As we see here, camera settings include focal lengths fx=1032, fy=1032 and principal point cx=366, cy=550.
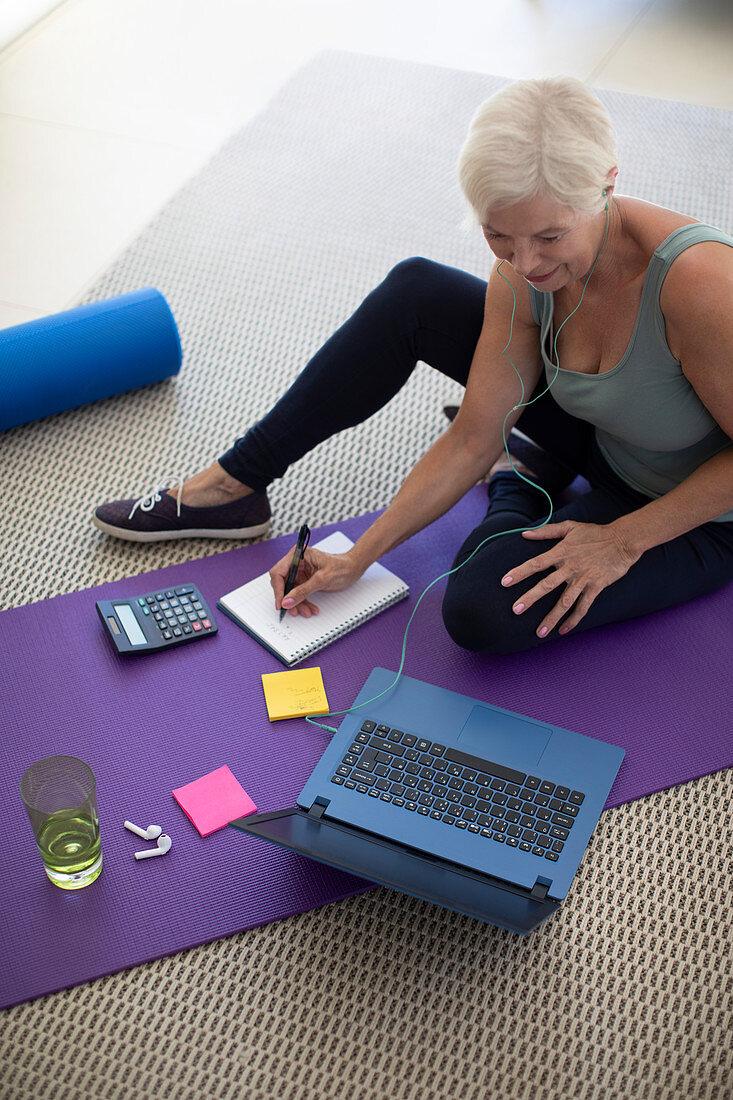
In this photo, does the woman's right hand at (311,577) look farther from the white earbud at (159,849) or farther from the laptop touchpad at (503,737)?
the white earbud at (159,849)

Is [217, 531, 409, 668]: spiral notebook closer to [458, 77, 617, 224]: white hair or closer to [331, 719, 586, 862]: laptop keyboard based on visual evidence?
[331, 719, 586, 862]: laptop keyboard

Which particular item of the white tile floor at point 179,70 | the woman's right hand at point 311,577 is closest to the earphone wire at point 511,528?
the woman's right hand at point 311,577

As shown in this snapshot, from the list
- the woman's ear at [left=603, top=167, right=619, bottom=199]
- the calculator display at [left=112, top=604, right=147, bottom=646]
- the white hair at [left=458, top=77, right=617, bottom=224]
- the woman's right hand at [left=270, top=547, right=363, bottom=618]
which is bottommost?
the calculator display at [left=112, top=604, right=147, bottom=646]

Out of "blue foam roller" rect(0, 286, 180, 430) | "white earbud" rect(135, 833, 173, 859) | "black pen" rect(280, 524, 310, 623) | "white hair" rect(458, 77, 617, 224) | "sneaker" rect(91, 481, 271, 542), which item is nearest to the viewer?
"white hair" rect(458, 77, 617, 224)

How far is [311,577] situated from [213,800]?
0.40m

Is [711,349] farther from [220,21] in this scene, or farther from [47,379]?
[220,21]

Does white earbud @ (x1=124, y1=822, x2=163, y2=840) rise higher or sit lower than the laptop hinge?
higher

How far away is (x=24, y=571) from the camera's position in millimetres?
1819

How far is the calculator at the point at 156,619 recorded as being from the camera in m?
1.67

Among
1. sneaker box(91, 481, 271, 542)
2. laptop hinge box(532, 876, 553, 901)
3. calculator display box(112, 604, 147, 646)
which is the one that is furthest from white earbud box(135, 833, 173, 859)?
sneaker box(91, 481, 271, 542)

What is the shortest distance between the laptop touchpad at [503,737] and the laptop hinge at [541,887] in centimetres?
17

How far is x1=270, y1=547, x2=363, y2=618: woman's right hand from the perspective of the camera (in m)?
1.68

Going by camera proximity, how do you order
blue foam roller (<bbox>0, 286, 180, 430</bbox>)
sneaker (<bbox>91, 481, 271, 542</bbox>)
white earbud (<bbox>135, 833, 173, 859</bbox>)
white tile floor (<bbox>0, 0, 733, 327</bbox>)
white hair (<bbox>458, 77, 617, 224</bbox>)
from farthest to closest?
white tile floor (<bbox>0, 0, 733, 327</bbox>) < blue foam roller (<bbox>0, 286, 180, 430</bbox>) < sneaker (<bbox>91, 481, 271, 542</bbox>) < white earbud (<bbox>135, 833, 173, 859</bbox>) < white hair (<bbox>458, 77, 617, 224</bbox>)

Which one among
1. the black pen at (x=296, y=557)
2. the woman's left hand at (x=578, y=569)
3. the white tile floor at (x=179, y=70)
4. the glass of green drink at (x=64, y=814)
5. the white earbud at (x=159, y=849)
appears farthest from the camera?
the white tile floor at (x=179, y=70)
